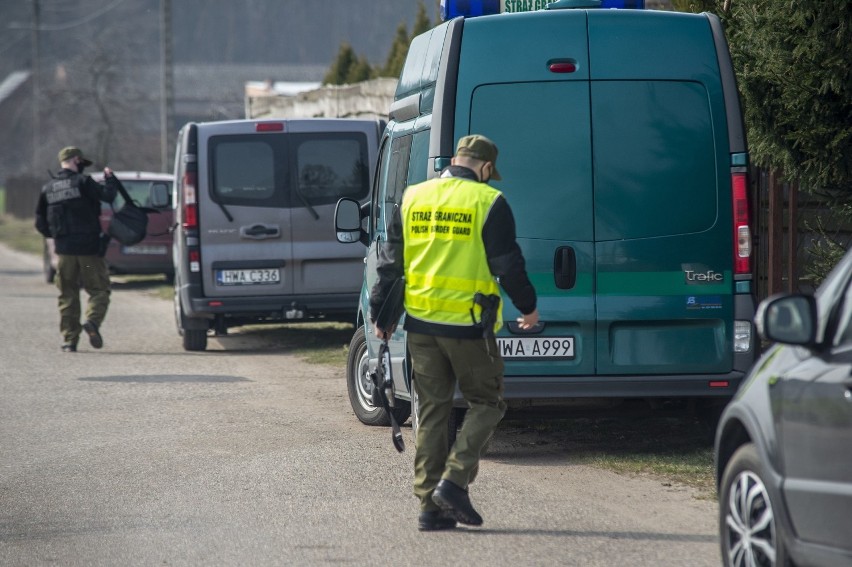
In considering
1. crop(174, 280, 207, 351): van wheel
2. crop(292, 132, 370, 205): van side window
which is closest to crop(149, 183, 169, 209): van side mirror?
crop(174, 280, 207, 351): van wheel

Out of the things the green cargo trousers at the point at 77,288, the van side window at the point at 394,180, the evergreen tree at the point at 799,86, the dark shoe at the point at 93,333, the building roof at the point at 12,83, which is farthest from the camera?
the building roof at the point at 12,83

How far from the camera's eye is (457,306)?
20.4ft

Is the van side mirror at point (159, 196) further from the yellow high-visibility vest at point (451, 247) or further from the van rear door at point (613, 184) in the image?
the yellow high-visibility vest at point (451, 247)

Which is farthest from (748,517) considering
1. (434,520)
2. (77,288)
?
(77,288)

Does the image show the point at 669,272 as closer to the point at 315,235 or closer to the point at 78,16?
the point at 315,235

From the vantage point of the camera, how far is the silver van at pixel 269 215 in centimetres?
1335

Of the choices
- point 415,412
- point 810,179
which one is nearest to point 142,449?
point 415,412

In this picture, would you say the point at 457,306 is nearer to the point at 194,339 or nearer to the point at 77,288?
the point at 194,339

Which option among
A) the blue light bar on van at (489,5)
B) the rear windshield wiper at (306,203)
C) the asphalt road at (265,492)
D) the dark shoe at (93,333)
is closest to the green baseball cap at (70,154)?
the dark shoe at (93,333)

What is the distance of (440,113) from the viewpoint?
7.55 meters

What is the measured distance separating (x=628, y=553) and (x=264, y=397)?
5.37 m

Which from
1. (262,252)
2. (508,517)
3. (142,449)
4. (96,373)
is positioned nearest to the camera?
(508,517)

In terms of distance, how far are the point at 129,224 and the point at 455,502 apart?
364 inches

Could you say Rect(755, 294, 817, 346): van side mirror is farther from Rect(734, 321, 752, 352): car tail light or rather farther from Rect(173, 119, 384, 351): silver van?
Rect(173, 119, 384, 351): silver van
